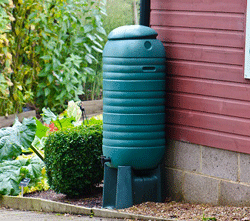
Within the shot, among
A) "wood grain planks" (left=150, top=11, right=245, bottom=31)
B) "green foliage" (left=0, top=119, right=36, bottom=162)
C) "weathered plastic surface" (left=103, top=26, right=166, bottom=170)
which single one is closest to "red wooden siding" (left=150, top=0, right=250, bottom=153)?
"wood grain planks" (left=150, top=11, right=245, bottom=31)

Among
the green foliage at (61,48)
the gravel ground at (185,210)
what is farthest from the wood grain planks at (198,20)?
the green foliage at (61,48)

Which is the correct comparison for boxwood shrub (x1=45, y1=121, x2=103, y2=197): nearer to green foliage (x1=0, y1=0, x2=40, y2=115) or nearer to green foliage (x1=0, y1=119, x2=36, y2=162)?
green foliage (x1=0, y1=119, x2=36, y2=162)

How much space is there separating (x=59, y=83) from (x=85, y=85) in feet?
5.79

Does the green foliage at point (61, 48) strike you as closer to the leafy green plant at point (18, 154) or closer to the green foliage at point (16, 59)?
the green foliage at point (16, 59)

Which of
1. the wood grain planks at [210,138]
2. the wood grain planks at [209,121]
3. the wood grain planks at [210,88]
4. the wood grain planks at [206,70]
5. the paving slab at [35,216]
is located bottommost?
the paving slab at [35,216]

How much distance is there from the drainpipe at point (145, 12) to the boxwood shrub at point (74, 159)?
120 cm

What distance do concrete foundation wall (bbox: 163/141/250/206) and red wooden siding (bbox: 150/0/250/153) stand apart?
0.30ft

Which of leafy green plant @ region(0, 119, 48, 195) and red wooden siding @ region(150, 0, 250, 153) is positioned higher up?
red wooden siding @ region(150, 0, 250, 153)

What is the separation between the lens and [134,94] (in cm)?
478

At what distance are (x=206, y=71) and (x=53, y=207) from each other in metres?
1.96

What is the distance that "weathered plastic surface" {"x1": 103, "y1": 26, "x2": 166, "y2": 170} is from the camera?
4770mm

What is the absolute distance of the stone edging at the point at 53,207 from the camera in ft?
15.3

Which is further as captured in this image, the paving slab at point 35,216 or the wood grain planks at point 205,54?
the paving slab at point 35,216

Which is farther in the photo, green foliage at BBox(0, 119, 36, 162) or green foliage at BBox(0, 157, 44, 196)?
green foliage at BBox(0, 119, 36, 162)
